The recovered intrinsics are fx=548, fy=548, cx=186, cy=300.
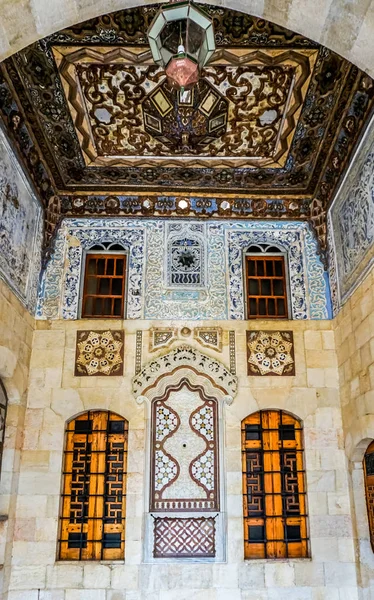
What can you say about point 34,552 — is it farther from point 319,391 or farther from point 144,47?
point 144,47

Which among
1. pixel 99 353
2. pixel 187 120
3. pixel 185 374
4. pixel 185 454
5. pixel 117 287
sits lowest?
pixel 185 454

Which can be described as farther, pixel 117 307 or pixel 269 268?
pixel 269 268

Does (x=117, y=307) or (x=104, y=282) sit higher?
(x=104, y=282)

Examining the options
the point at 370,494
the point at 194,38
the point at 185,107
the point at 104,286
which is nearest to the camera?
the point at 194,38

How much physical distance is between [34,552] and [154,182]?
15.2 feet

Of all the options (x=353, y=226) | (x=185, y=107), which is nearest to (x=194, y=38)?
(x=185, y=107)

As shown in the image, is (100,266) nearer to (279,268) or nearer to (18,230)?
(18,230)

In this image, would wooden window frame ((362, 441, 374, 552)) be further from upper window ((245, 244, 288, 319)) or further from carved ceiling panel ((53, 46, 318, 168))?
carved ceiling panel ((53, 46, 318, 168))

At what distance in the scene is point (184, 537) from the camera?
617 cm

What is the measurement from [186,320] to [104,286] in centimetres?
118

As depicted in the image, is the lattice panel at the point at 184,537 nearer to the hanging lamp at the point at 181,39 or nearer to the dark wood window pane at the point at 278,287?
the dark wood window pane at the point at 278,287

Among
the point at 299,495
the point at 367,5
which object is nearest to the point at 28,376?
the point at 299,495

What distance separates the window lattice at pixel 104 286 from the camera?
277 inches

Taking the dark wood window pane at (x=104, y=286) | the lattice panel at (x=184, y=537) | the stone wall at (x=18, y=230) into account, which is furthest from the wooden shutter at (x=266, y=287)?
the stone wall at (x=18, y=230)
